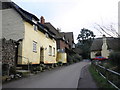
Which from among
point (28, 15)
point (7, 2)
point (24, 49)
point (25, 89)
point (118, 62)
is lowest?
point (25, 89)

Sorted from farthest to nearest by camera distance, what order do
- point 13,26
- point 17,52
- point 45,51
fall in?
1. point 45,51
2. point 13,26
3. point 17,52

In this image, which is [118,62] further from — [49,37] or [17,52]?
[49,37]

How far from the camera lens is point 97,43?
52531mm

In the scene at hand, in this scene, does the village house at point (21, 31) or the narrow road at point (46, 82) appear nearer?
the narrow road at point (46, 82)

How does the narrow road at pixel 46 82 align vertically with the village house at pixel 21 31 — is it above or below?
below

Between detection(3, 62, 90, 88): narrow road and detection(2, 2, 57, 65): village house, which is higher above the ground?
detection(2, 2, 57, 65): village house

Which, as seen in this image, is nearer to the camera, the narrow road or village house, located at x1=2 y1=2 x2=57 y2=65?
the narrow road

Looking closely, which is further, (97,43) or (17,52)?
(97,43)

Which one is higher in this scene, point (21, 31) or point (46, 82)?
point (21, 31)

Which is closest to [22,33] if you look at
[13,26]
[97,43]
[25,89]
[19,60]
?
[13,26]

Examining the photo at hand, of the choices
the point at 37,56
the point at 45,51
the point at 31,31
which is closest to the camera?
the point at 31,31

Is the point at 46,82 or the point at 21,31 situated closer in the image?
the point at 46,82

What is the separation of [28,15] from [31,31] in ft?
6.51

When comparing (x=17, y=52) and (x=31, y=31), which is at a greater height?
(x=31, y=31)
